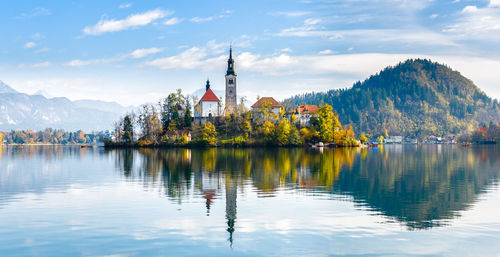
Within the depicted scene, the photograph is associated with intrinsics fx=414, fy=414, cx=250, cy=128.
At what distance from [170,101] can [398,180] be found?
5268 inches

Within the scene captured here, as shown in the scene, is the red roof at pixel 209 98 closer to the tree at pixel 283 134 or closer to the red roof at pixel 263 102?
the red roof at pixel 263 102

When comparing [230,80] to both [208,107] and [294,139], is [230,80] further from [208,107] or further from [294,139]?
[294,139]

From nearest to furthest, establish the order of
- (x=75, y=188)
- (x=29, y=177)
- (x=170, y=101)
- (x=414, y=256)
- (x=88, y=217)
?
(x=414, y=256)
(x=88, y=217)
(x=75, y=188)
(x=29, y=177)
(x=170, y=101)

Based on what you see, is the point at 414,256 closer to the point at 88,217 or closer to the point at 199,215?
the point at 199,215

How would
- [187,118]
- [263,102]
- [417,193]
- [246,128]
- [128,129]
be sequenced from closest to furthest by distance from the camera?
[417,193], [246,128], [128,129], [187,118], [263,102]

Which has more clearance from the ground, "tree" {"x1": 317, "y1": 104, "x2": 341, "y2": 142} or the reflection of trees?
"tree" {"x1": 317, "y1": 104, "x2": 341, "y2": 142}

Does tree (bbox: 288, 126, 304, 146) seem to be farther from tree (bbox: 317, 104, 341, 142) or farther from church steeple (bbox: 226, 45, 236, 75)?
church steeple (bbox: 226, 45, 236, 75)

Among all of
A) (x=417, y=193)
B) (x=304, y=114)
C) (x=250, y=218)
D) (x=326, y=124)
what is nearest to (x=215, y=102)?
(x=304, y=114)

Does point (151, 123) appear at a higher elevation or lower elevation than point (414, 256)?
higher

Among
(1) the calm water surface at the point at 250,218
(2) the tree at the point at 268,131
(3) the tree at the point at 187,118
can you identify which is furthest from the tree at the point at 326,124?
(1) the calm water surface at the point at 250,218

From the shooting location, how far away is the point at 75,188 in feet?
120

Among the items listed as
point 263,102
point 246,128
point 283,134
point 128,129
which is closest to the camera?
point 283,134

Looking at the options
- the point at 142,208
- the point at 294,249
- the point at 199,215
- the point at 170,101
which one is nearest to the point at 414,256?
the point at 294,249

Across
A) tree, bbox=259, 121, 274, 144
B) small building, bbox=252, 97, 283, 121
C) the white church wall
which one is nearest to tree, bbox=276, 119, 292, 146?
tree, bbox=259, 121, 274, 144
